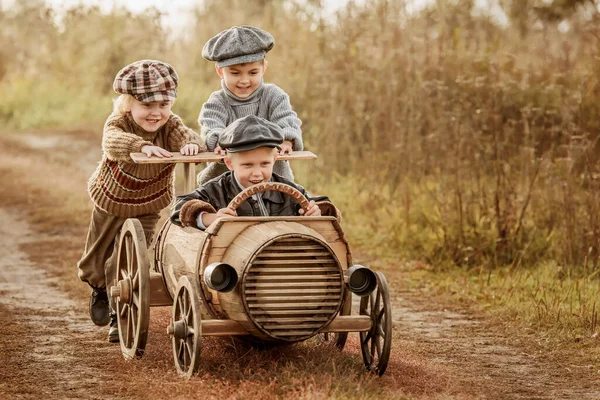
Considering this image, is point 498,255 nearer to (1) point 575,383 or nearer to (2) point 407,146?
(2) point 407,146

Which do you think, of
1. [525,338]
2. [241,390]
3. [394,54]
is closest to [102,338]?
[241,390]

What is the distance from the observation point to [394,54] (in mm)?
11289

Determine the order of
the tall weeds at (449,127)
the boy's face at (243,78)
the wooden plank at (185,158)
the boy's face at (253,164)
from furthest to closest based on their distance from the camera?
the tall weeds at (449,127) → the boy's face at (243,78) → the wooden plank at (185,158) → the boy's face at (253,164)

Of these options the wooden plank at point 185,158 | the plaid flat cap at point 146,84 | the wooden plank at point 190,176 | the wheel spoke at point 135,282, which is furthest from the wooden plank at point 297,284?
the plaid flat cap at point 146,84

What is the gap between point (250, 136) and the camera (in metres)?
5.11

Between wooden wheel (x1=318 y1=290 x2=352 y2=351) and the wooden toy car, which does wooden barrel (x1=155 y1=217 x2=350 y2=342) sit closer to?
the wooden toy car

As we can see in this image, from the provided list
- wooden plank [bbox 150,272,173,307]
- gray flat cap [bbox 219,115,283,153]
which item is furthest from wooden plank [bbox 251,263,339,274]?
wooden plank [bbox 150,272,173,307]

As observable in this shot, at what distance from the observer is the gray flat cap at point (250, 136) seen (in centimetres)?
511

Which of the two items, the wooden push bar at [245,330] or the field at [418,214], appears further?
the field at [418,214]

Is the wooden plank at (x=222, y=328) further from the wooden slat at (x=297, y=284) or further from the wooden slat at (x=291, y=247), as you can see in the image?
the wooden slat at (x=291, y=247)

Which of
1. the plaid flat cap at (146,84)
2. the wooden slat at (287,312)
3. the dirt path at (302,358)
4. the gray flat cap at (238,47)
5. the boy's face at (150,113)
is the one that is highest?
the gray flat cap at (238,47)

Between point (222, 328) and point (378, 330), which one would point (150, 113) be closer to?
point (222, 328)

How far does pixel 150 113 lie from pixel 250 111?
614 millimetres

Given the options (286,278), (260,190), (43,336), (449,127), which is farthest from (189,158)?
(449,127)
